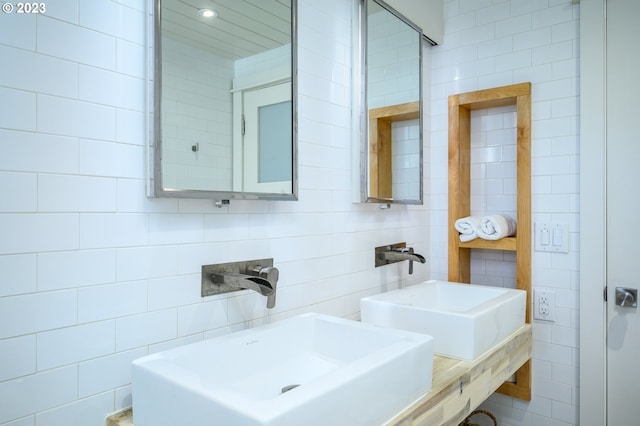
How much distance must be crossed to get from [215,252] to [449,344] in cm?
91

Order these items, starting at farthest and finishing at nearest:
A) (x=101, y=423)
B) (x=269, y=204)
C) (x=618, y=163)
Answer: (x=618, y=163)
(x=269, y=204)
(x=101, y=423)

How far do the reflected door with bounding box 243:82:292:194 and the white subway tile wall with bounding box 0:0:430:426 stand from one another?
0.30 feet

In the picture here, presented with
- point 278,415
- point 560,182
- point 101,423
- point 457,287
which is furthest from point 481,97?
point 101,423

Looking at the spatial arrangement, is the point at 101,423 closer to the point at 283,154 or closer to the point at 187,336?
the point at 187,336

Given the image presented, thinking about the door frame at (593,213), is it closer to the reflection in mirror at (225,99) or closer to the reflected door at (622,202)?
the reflected door at (622,202)

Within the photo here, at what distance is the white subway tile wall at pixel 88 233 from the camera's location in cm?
96

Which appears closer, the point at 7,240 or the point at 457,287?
the point at 7,240

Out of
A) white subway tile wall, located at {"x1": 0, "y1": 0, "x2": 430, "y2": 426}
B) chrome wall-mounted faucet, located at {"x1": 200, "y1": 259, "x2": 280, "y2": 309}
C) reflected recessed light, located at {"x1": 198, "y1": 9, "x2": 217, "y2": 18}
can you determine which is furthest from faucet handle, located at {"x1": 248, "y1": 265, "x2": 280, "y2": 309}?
reflected recessed light, located at {"x1": 198, "y1": 9, "x2": 217, "y2": 18}

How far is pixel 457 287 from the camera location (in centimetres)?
223

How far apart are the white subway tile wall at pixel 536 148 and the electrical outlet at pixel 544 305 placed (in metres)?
0.03

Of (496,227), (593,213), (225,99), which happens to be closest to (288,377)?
(225,99)

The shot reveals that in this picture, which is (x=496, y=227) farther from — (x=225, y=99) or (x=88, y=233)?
(x=88, y=233)

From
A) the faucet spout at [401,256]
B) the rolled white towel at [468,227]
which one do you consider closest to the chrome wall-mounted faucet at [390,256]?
the faucet spout at [401,256]

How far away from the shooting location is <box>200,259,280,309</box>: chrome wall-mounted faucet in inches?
51.6
